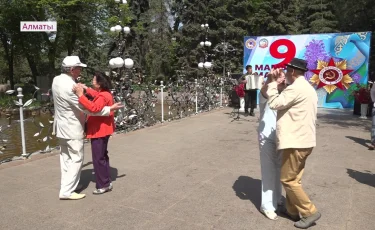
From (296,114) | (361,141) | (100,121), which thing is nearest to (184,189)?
(100,121)

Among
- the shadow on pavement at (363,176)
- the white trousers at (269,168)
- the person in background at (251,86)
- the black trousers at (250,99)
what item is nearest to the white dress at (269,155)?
the white trousers at (269,168)

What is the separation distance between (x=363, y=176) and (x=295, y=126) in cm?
270

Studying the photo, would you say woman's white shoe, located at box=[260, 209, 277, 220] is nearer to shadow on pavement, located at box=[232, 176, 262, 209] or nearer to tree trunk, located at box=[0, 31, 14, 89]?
shadow on pavement, located at box=[232, 176, 262, 209]

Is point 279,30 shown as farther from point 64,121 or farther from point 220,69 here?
point 64,121

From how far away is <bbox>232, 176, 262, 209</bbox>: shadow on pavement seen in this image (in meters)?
4.03

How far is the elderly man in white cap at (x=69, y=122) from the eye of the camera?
373cm

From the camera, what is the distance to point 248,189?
172 inches

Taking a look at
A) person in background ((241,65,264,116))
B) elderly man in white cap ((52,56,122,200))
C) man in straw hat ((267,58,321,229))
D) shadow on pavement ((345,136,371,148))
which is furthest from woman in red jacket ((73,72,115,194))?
person in background ((241,65,264,116))

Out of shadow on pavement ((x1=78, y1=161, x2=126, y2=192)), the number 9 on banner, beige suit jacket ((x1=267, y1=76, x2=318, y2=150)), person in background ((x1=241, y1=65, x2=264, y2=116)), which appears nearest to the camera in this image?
beige suit jacket ((x1=267, y1=76, x2=318, y2=150))

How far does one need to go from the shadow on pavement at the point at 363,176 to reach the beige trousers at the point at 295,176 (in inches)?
80.0

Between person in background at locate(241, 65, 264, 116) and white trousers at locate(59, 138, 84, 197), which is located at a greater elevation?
person in background at locate(241, 65, 264, 116)

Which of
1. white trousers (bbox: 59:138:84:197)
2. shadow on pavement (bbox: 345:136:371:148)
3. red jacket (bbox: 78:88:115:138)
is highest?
red jacket (bbox: 78:88:115:138)

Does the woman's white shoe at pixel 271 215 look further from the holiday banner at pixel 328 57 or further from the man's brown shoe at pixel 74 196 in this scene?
the holiday banner at pixel 328 57

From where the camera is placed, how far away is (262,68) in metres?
14.3
